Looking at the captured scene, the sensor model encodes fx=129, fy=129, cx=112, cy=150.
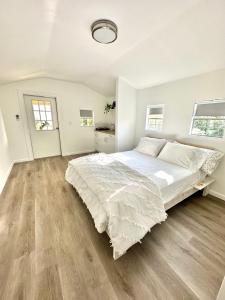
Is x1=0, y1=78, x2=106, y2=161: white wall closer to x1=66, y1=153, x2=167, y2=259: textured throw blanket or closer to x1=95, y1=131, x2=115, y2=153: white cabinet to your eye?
x1=95, y1=131, x2=115, y2=153: white cabinet

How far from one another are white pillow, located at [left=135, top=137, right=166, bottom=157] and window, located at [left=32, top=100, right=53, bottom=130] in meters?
3.03

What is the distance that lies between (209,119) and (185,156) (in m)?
0.83

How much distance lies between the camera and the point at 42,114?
404 cm

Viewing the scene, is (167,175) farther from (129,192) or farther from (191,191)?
(129,192)

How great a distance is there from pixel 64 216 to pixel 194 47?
9.94 feet

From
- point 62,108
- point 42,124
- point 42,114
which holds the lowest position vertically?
point 42,124

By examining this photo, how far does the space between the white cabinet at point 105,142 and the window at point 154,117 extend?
3.53 feet

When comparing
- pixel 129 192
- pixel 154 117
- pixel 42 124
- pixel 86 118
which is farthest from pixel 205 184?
pixel 42 124

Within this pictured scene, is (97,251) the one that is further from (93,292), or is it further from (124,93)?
(124,93)

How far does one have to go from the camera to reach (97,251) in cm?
139

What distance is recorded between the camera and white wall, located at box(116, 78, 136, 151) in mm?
3338

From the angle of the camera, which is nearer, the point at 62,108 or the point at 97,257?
the point at 97,257

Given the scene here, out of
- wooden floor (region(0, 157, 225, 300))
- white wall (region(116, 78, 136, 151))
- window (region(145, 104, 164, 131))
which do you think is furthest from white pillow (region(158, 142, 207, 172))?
white wall (region(116, 78, 136, 151))

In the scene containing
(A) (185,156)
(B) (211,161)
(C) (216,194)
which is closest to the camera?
(B) (211,161)
